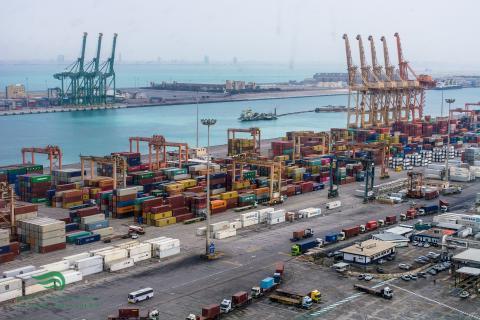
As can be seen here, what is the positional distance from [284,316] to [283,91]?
166658mm

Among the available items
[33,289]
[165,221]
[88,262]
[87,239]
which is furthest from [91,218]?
[33,289]

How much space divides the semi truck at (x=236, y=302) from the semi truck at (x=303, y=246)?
6349 mm

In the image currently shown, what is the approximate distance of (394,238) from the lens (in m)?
30.8

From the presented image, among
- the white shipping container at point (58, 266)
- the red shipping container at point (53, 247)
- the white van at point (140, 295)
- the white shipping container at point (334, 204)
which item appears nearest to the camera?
the white van at point (140, 295)

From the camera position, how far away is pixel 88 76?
123562mm

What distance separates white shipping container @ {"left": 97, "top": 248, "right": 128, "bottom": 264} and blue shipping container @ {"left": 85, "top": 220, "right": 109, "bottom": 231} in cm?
560

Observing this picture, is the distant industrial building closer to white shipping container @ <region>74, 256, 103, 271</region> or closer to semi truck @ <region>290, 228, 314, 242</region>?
semi truck @ <region>290, 228, 314, 242</region>

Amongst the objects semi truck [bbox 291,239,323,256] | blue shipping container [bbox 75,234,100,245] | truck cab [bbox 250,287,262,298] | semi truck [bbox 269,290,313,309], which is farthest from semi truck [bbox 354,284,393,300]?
blue shipping container [bbox 75,234,100,245]

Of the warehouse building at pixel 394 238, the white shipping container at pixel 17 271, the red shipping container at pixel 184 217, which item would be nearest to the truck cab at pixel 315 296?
the warehouse building at pixel 394 238

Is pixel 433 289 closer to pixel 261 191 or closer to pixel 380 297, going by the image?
pixel 380 297

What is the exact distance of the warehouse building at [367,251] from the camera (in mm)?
27109

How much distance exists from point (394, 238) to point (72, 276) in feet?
50.9

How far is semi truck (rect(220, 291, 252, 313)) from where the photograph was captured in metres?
21.6

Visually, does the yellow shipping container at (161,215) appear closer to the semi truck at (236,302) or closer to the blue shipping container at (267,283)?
the blue shipping container at (267,283)
